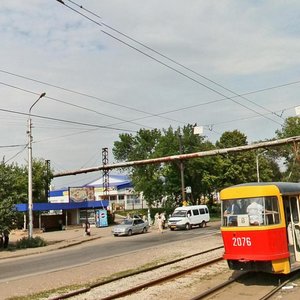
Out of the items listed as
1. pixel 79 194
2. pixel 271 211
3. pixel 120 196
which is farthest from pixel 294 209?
pixel 120 196

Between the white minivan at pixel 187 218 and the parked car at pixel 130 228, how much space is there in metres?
2.56

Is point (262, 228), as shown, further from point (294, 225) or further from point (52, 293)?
point (52, 293)

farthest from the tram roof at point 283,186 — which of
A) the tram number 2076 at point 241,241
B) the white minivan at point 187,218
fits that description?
the white minivan at point 187,218

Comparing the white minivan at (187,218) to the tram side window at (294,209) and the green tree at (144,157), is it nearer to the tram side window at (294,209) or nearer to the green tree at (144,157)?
the green tree at (144,157)

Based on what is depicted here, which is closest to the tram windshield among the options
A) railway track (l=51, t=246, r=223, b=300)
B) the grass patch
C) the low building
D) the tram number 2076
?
the tram number 2076

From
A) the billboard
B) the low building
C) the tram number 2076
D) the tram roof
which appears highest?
the low building

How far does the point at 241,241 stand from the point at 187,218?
30.4 meters

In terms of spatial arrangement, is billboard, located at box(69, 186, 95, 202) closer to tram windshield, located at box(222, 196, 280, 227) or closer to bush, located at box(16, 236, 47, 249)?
bush, located at box(16, 236, 47, 249)

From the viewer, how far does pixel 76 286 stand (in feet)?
47.2

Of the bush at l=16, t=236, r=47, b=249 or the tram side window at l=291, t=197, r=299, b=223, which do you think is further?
the bush at l=16, t=236, r=47, b=249

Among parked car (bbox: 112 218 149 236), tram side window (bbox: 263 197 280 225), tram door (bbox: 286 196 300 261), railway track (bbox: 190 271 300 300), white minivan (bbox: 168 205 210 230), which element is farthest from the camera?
white minivan (bbox: 168 205 210 230)

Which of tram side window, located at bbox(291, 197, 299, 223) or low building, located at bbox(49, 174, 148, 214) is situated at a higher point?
low building, located at bbox(49, 174, 148, 214)

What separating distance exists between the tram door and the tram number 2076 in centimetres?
128

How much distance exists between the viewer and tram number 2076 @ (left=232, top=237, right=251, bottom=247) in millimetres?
12547
